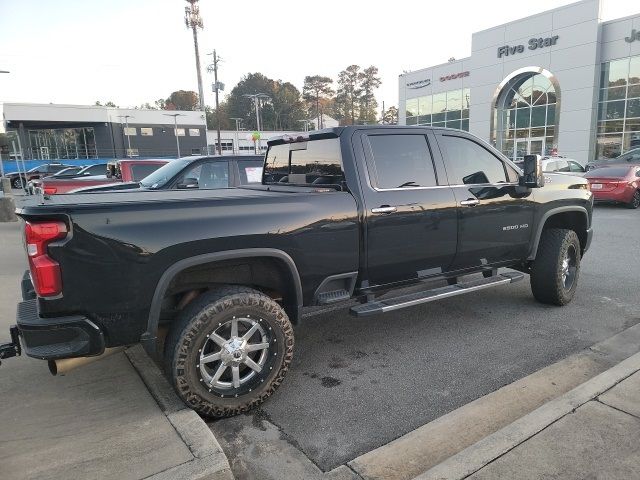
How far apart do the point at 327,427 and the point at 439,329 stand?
2.06 m

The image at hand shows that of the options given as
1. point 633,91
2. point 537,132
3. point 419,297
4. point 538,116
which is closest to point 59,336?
point 419,297

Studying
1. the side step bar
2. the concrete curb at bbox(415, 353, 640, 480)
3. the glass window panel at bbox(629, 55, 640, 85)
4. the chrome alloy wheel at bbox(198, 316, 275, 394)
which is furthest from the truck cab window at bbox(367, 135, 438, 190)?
the glass window panel at bbox(629, 55, 640, 85)

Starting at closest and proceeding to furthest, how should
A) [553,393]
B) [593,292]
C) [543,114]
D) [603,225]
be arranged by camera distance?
[553,393] < [593,292] < [603,225] < [543,114]

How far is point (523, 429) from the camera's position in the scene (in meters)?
2.82

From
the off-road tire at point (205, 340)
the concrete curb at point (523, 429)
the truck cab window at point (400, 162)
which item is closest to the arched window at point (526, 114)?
the truck cab window at point (400, 162)

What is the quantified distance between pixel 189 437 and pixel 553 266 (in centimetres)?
412

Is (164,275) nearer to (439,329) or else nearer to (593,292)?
(439,329)

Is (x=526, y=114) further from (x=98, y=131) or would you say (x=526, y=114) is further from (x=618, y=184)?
A: (x=98, y=131)

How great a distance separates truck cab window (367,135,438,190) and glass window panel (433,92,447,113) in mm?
38674

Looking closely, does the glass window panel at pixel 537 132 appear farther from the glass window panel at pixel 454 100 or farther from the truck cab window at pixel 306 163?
the truck cab window at pixel 306 163

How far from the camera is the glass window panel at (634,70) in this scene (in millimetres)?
27486

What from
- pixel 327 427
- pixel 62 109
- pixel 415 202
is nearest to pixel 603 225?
pixel 415 202

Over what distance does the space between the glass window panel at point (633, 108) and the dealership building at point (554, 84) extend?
56 millimetres

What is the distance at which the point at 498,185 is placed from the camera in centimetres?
466
